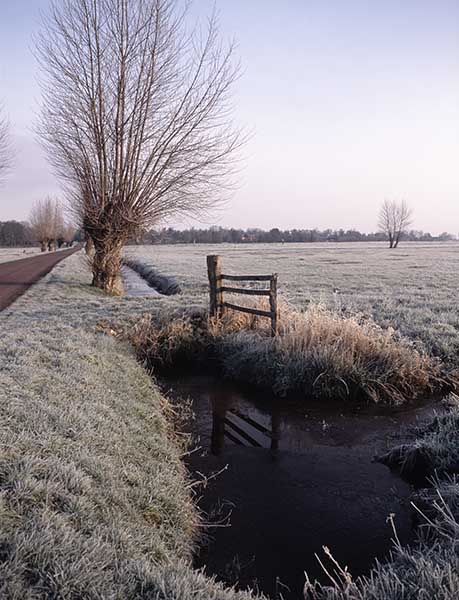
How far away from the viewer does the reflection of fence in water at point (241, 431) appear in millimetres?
5883

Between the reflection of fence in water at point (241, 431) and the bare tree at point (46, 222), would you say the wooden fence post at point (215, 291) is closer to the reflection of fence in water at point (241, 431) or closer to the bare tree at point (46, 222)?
the reflection of fence in water at point (241, 431)

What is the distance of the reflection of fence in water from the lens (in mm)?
5883

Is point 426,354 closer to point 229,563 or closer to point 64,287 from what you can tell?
point 229,563

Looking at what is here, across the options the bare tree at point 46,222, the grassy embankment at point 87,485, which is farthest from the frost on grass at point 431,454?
the bare tree at point 46,222

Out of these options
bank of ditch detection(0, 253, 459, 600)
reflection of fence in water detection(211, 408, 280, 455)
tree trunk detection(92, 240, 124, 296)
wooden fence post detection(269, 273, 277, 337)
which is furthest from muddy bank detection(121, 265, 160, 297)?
bank of ditch detection(0, 253, 459, 600)

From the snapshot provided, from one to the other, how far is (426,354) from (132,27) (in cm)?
1289

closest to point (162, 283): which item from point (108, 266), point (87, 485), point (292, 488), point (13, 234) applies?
point (108, 266)

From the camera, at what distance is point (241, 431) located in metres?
6.31

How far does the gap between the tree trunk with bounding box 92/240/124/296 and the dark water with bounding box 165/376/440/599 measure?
10252 mm

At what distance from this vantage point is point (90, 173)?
572 inches

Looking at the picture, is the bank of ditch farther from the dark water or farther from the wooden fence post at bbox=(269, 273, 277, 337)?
the wooden fence post at bbox=(269, 273, 277, 337)

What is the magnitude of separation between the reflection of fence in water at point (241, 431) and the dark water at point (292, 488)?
0.6 inches

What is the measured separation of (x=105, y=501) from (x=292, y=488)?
2333 millimetres

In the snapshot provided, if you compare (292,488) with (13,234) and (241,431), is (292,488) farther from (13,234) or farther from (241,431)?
(13,234)
